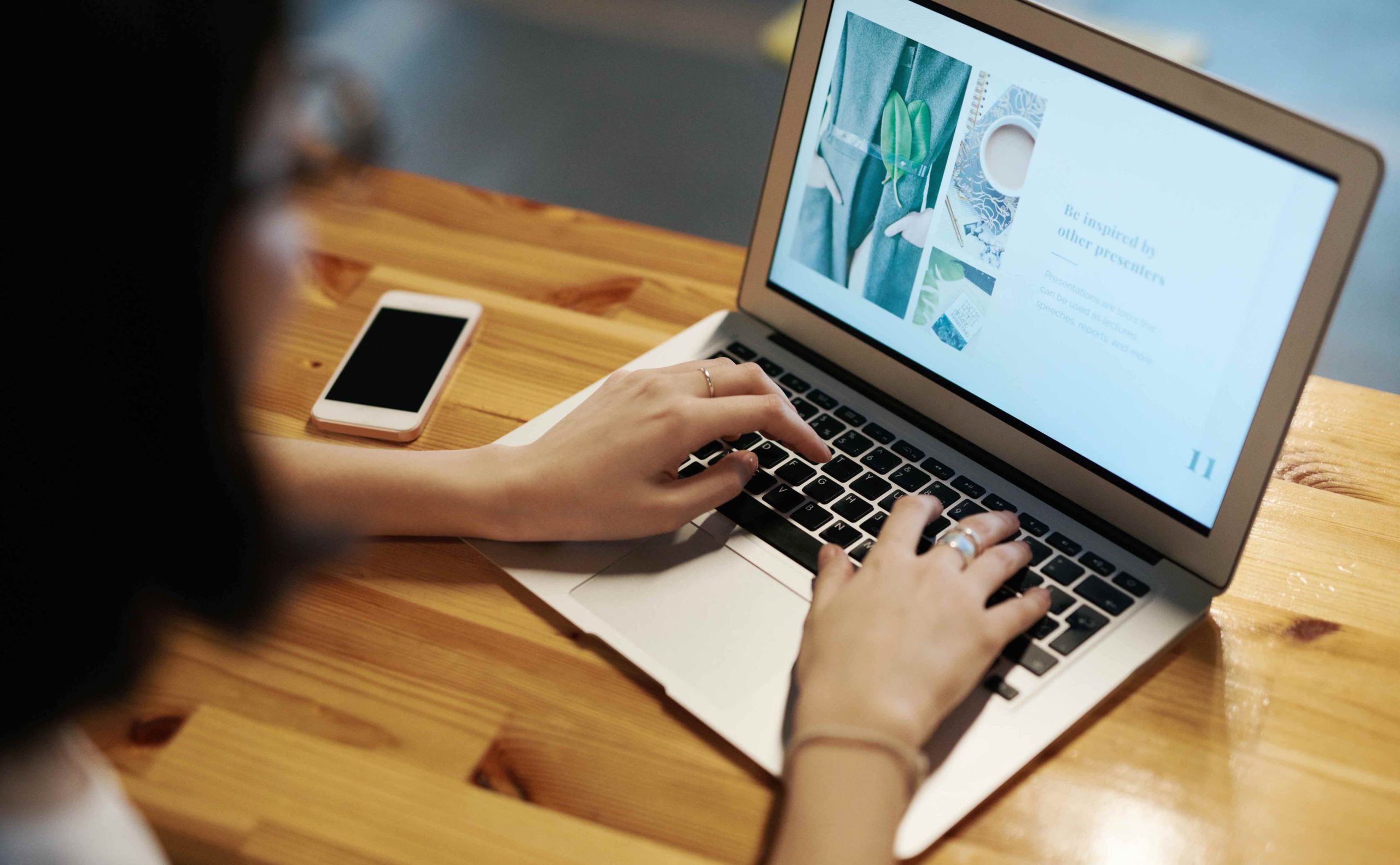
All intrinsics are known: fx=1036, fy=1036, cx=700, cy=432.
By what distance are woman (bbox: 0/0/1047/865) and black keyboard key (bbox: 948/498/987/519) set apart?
0.13ft

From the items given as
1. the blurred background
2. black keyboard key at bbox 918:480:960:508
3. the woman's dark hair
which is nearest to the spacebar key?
black keyboard key at bbox 918:480:960:508

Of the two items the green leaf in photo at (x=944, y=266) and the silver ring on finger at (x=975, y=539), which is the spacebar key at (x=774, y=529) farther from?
the green leaf in photo at (x=944, y=266)

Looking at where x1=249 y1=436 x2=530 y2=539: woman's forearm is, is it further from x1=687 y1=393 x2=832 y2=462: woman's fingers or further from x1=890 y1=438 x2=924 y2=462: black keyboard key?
x1=890 y1=438 x2=924 y2=462: black keyboard key

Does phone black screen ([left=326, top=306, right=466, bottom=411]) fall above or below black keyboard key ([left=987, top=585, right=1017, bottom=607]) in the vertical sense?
below

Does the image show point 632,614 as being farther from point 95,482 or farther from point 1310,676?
point 1310,676

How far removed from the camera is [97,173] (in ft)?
1.35

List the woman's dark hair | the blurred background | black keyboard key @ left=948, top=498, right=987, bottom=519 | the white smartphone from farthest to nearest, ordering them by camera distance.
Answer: the blurred background, the white smartphone, black keyboard key @ left=948, top=498, right=987, bottom=519, the woman's dark hair

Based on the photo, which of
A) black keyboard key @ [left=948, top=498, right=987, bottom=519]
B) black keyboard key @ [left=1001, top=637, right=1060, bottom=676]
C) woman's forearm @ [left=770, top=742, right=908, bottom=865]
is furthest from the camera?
black keyboard key @ [left=948, top=498, right=987, bottom=519]

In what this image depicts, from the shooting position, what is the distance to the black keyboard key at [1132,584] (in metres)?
0.72

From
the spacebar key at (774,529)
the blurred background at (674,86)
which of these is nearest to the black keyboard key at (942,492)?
the spacebar key at (774,529)

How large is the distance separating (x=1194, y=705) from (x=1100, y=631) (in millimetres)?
78

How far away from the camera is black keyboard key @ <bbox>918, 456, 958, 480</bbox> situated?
0.81 metres

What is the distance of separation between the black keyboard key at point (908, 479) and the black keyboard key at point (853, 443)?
3cm

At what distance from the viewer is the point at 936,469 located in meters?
0.81
